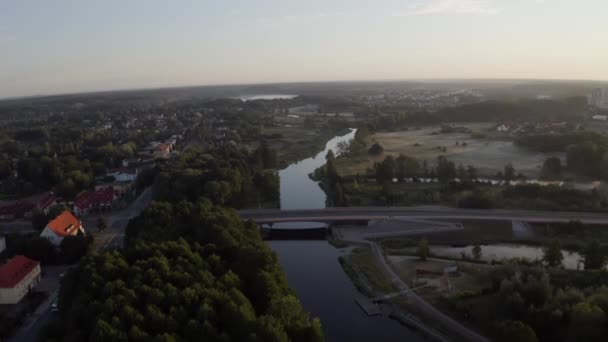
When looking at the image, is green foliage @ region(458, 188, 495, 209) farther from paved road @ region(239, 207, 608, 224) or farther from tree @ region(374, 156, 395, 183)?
tree @ region(374, 156, 395, 183)

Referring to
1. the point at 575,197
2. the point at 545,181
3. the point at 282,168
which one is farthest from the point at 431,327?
the point at 282,168

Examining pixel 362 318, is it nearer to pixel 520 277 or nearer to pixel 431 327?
pixel 431 327

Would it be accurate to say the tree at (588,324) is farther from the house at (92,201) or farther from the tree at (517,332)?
the house at (92,201)

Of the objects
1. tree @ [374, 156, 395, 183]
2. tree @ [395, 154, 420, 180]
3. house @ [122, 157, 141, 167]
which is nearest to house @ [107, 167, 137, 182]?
house @ [122, 157, 141, 167]

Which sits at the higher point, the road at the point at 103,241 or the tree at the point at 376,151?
the tree at the point at 376,151

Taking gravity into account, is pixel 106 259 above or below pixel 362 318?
above

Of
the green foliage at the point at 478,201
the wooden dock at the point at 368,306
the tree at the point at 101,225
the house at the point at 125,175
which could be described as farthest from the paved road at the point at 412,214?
the house at the point at 125,175

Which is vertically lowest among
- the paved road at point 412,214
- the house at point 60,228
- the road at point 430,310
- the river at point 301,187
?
the road at point 430,310
